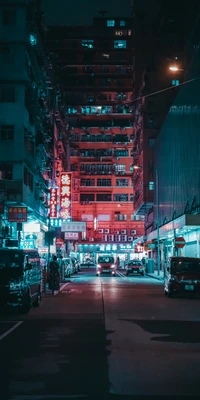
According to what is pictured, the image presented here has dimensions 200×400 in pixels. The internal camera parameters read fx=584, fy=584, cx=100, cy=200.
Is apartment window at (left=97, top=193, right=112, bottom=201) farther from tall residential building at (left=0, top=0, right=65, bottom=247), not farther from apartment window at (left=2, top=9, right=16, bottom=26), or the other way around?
apartment window at (left=2, top=9, right=16, bottom=26)

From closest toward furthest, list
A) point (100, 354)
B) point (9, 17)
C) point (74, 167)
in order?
point (100, 354) < point (9, 17) < point (74, 167)

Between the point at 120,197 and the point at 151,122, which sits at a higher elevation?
the point at 151,122

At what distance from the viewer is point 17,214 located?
38156 mm

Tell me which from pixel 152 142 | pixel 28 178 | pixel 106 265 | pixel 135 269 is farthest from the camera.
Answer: pixel 152 142

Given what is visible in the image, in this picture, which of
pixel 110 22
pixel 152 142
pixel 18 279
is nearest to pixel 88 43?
pixel 110 22

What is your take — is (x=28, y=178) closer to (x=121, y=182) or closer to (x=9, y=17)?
(x=9, y=17)

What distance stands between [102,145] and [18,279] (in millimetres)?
94512

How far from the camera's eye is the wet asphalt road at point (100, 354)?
8156mm

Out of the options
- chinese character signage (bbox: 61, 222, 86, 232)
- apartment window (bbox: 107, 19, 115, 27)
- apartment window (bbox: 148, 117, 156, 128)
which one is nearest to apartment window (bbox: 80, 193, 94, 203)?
apartment window (bbox: 148, 117, 156, 128)

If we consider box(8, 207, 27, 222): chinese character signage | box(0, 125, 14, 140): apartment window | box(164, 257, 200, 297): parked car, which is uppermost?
box(0, 125, 14, 140): apartment window

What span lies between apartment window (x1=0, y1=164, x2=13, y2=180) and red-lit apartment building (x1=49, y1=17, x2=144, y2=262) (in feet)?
222

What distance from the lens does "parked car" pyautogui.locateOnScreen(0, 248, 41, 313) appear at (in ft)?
62.0

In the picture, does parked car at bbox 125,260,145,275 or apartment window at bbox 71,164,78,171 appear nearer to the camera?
parked car at bbox 125,260,145,275

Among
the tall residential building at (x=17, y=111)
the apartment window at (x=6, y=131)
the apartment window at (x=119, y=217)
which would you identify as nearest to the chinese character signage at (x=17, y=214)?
the tall residential building at (x=17, y=111)
